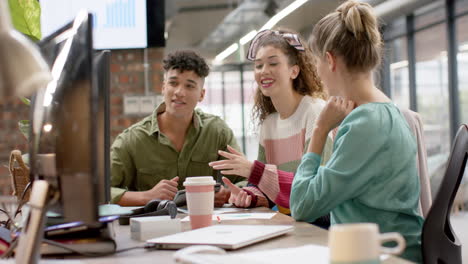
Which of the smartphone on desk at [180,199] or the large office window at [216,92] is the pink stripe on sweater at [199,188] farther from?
the large office window at [216,92]

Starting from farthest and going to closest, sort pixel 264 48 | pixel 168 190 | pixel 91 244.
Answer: pixel 264 48 < pixel 168 190 < pixel 91 244

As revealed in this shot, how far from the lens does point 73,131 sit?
819 millimetres

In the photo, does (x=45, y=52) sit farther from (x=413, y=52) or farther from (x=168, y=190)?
(x=413, y=52)

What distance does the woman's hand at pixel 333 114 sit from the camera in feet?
5.04

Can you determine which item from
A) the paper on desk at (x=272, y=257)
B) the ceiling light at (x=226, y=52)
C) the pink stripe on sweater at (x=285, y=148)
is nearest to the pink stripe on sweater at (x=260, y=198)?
the pink stripe on sweater at (x=285, y=148)

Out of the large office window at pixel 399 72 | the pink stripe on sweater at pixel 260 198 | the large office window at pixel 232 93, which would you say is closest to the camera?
the pink stripe on sweater at pixel 260 198

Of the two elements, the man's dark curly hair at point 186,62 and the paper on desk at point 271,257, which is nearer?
the paper on desk at point 271,257

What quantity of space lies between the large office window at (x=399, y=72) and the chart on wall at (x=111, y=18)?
17.6ft

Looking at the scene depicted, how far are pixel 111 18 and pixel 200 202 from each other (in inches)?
97.7

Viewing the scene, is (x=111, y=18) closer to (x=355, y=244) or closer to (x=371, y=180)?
(x=371, y=180)

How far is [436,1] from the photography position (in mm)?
6934

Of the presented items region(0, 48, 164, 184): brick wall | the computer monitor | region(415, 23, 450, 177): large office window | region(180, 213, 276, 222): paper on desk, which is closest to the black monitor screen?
the computer monitor

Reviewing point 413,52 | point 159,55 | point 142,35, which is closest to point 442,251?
point 142,35

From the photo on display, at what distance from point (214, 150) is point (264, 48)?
0.53 metres
